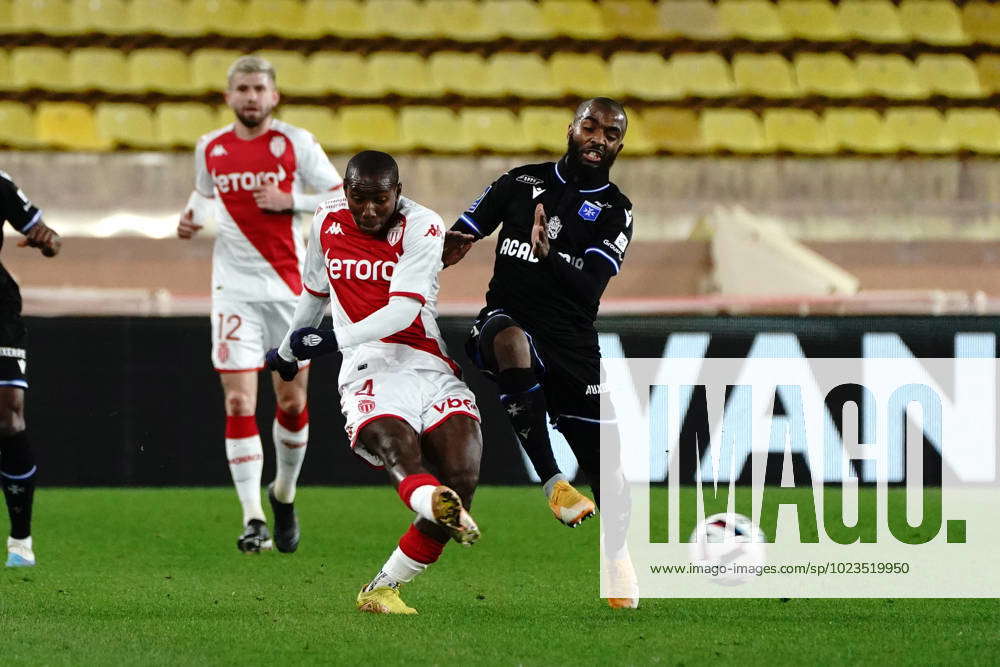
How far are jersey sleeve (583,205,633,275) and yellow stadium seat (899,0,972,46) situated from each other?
10.2 metres

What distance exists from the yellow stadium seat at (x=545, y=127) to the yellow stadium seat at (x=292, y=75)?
6.09 ft

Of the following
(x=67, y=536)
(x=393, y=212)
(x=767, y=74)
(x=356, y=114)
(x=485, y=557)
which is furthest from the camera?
(x=767, y=74)

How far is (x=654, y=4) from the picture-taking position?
14.6m

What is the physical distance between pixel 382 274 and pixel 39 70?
8.98 m

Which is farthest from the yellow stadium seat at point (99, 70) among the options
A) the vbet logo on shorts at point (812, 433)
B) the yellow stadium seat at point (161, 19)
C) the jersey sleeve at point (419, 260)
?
the jersey sleeve at point (419, 260)

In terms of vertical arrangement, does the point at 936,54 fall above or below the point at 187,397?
above

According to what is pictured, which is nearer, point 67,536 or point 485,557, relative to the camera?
point 485,557

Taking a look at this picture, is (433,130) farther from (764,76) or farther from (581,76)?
(764,76)

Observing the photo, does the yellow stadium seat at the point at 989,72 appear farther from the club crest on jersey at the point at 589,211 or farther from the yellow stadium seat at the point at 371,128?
the club crest on jersey at the point at 589,211

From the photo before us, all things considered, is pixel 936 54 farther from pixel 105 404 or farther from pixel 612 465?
pixel 612 465

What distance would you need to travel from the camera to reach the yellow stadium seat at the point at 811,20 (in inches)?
572

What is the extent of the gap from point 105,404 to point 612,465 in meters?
4.91

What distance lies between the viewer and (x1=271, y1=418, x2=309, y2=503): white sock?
717 centimetres

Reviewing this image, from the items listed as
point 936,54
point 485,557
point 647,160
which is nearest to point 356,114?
point 647,160
